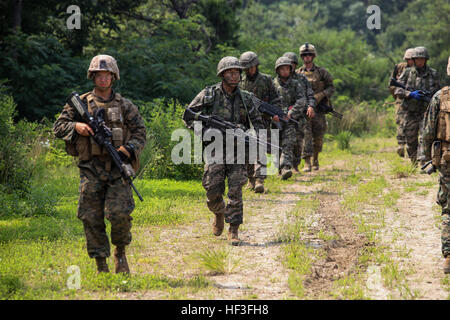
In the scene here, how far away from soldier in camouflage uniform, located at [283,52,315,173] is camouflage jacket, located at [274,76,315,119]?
0.30 ft

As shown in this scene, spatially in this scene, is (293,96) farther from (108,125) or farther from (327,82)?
(108,125)

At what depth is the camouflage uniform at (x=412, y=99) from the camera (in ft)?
39.7

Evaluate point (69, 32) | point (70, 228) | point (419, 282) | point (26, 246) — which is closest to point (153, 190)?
point (70, 228)

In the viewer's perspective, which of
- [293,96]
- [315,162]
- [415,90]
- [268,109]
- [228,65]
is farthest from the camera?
[315,162]

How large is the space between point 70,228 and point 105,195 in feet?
7.15

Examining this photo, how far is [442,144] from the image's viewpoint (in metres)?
6.01

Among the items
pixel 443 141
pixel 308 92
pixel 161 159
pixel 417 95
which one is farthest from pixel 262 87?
pixel 443 141

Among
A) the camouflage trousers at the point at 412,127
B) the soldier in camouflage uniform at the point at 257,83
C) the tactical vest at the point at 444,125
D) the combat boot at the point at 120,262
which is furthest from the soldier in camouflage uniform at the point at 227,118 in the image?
the camouflage trousers at the point at 412,127

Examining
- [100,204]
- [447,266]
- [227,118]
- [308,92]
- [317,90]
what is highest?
[317,90]

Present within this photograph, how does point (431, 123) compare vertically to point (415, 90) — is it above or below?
below

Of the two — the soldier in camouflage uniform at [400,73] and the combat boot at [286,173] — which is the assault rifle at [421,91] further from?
the combat boot at [286,173]

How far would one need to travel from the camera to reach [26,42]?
1486 centimetres

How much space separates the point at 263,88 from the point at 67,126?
4.94 m

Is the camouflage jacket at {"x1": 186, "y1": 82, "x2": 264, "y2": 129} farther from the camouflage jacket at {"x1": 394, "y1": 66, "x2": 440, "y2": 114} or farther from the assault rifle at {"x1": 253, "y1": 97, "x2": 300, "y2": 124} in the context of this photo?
the camouflage jacket at {"x1": 394, "y1": 66, "x2": 440, "y2": 114}
